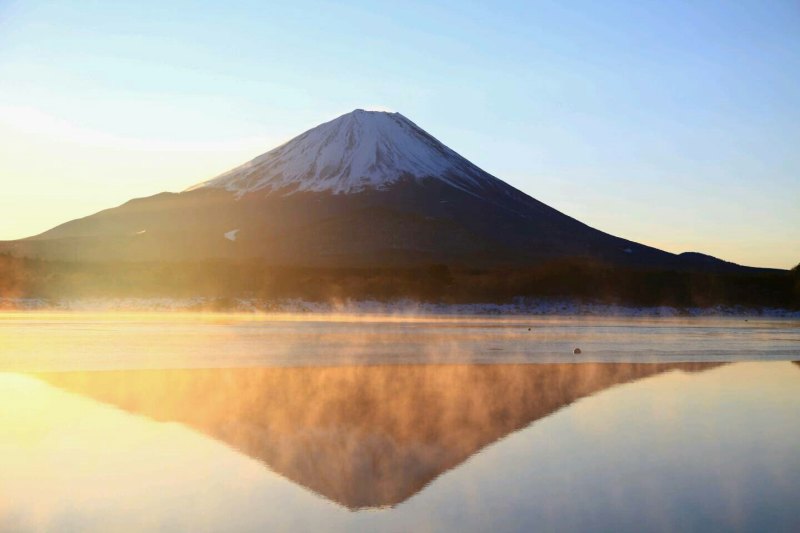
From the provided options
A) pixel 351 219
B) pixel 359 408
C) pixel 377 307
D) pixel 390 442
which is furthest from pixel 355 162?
pixel 390 442

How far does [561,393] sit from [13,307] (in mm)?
40854

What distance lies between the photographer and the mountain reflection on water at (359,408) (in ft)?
40.3

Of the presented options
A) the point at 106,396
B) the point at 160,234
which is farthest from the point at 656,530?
the point at 160,234

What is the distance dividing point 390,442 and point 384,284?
173 feet

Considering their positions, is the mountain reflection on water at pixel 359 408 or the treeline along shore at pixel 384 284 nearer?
the mountain reflection on water at pixel 359 408

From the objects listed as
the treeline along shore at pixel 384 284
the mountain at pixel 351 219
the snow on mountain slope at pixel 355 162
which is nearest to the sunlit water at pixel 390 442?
the treeline along shore at pixel 384 284

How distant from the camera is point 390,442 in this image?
45.9 feet

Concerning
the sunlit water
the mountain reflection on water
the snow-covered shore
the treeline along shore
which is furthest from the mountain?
the mountain reflection on water

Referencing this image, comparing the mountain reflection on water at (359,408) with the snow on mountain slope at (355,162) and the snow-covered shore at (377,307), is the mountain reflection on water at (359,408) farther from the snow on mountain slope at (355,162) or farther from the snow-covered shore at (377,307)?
the snow on mountain slope at (355,162)

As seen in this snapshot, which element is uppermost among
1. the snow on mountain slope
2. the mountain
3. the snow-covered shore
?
the snow on mountain slope

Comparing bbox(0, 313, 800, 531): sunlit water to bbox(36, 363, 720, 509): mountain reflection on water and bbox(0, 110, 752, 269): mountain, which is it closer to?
bbox(36, 363, 720, 509): mountain reflection on water

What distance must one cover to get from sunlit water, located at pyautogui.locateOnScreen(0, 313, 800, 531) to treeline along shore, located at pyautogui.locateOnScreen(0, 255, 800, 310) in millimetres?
33708

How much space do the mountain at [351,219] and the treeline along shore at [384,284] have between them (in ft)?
107

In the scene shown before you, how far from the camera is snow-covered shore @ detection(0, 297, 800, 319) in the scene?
5638cm
